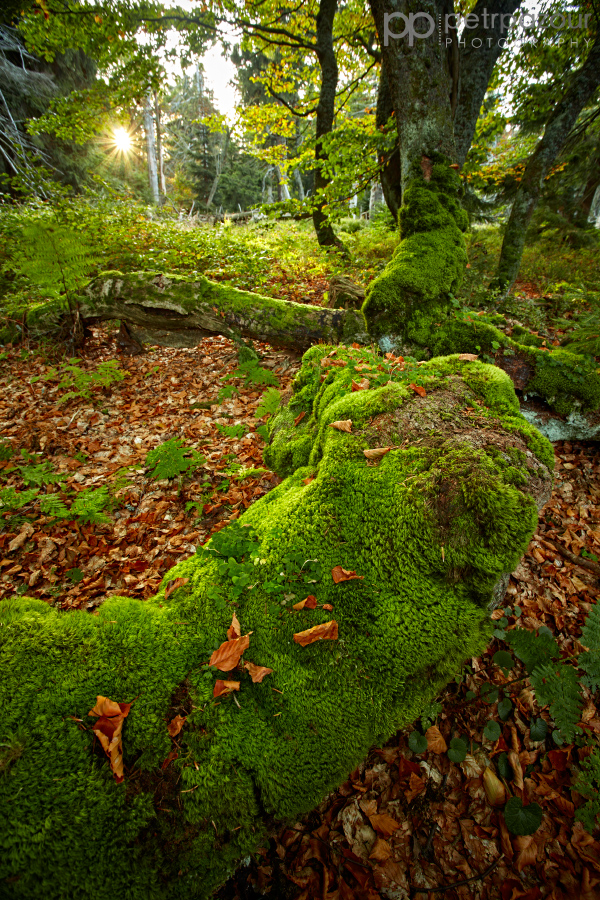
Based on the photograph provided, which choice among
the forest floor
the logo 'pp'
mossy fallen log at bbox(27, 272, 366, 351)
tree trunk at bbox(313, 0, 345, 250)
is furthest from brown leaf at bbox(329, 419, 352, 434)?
tree trunk at bbox(313, 0, 345, 250)

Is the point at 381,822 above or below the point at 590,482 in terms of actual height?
below

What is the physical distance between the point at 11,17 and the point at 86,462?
1557 cm

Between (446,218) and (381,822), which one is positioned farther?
(446,218)

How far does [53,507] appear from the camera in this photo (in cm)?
369

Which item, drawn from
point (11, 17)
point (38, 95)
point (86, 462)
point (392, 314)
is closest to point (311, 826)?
point (86, 462)

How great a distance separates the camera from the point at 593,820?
196 cm

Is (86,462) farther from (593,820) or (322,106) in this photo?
(322,106)

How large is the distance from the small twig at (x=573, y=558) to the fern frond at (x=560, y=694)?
1.74 meters

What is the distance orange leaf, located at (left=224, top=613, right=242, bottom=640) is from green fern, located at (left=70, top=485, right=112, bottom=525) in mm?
2622

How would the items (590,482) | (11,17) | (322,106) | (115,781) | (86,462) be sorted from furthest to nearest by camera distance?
1. (11,17)
2. (322,106)
3. (86,462)
4. (590,482)
5. (115,781)

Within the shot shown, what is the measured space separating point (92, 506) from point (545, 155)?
10214 millimetres

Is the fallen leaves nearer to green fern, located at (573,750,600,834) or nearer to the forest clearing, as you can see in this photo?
the forest clearing

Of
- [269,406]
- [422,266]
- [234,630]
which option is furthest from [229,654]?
[422,266]

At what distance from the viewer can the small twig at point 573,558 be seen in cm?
339
